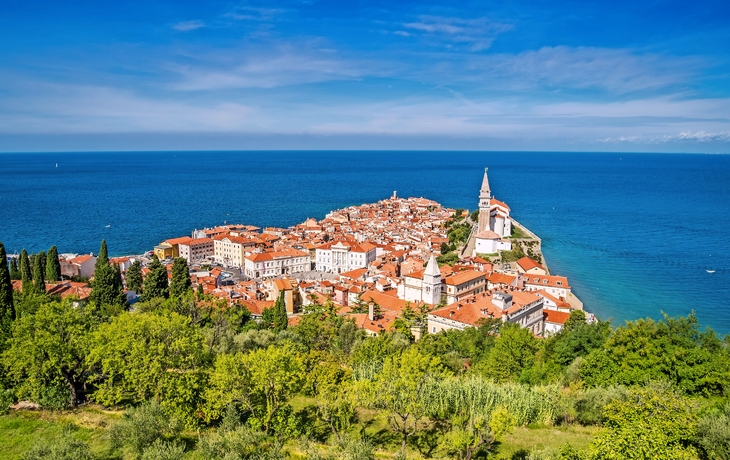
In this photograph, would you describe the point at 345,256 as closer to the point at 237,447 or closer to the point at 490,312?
the point at 490,312

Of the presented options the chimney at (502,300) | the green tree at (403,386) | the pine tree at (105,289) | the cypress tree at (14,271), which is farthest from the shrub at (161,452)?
the cypress tree at (14,271)

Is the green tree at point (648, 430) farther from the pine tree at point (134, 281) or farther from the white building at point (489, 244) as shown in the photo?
the white building at point (489, 244)

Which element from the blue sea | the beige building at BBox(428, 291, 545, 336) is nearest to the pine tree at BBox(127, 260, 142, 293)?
the blue sea

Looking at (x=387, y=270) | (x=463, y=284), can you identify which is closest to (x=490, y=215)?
(x=387, y=270)

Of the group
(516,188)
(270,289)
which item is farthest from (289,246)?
(516,188)

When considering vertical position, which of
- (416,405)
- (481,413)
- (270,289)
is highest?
(416,405)

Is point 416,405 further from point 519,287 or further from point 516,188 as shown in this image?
point 516,188
